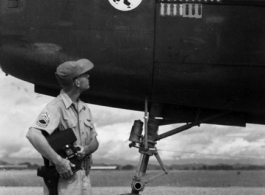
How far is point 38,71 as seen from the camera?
628 cm

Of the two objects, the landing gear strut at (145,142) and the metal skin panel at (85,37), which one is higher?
the metal skin panel at (85,37)

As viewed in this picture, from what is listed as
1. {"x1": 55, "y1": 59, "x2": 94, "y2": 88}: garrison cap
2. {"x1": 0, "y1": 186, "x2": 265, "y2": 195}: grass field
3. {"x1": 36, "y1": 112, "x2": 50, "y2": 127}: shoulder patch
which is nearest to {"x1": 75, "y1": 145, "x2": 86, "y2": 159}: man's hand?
{"x1": 36, "y1": 112, "x2": 50, "y2": 127}: shoulder patch

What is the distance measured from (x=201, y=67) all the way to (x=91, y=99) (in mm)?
1421

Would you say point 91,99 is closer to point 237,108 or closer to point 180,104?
point 180,104

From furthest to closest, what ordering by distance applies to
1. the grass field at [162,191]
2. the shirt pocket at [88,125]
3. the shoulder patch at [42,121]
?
the grass field at [162,191], the shirt pocket at [88,125], the shoulder patch at [42,121]

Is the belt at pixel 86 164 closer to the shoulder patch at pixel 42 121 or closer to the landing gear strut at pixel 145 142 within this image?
the shoulder patch at pixel 42 121

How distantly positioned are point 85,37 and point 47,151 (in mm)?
2220

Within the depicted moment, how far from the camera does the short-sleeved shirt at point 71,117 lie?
4.34 m

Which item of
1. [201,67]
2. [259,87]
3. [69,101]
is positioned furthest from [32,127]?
[259,87]

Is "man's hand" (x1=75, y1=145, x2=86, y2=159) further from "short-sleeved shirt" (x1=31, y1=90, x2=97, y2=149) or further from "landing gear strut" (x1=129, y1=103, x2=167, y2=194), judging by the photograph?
"landing gear strut" (x1=129, y1=103, x2=167, y2=194)

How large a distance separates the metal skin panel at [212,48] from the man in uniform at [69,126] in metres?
1.81

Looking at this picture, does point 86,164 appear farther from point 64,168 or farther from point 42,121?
point 42,121

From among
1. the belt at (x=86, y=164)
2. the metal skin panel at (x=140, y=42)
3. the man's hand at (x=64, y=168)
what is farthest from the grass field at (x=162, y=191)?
the man's hand at (x=64, y=168)

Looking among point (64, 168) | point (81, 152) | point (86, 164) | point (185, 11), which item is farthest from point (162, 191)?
point (64, 168)
